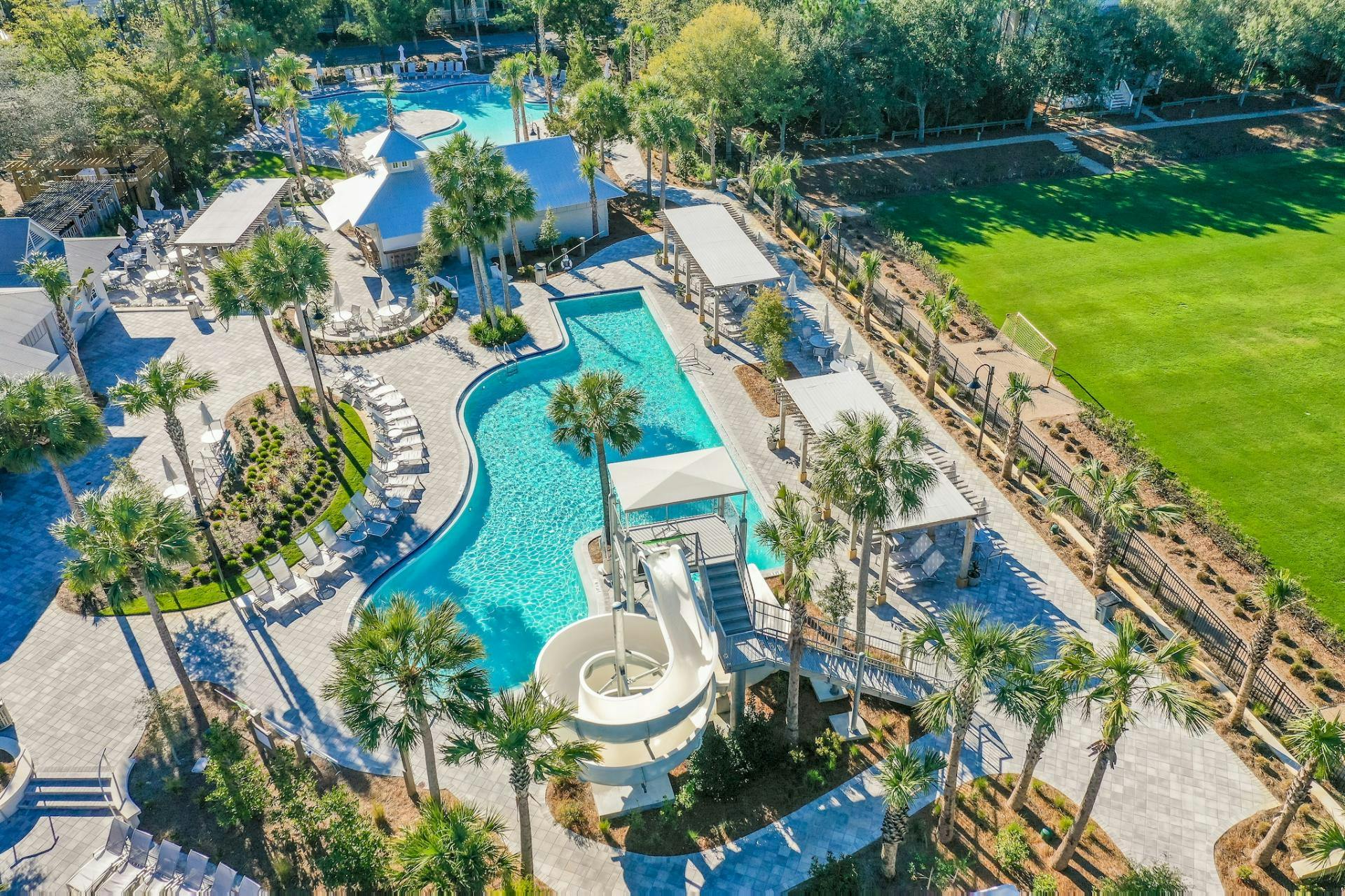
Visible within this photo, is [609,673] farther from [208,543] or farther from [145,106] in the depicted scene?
[145,106]

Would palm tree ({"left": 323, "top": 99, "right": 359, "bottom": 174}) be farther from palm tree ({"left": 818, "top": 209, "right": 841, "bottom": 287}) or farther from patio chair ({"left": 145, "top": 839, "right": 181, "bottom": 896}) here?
patio chair ({"left": 145, "top": 839, "right": 181, "bottom": 896})

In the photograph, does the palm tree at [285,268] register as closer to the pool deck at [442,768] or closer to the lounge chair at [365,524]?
the pool deck at [442,768]

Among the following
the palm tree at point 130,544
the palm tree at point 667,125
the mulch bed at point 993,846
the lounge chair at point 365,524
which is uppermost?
the palm tree at point 667,125

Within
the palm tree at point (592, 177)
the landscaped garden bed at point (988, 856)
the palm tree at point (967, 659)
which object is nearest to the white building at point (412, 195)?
the palm tree at point (592, 177)

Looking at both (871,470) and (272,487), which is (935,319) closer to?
(871,470)

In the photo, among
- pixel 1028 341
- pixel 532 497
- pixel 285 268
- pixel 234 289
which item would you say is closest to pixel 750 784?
pixel 532 497

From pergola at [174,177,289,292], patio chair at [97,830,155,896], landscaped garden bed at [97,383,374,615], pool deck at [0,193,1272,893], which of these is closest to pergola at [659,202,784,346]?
pool deck at [0,193,1272,893]

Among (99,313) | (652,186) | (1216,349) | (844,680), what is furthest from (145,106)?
(1216,349)
